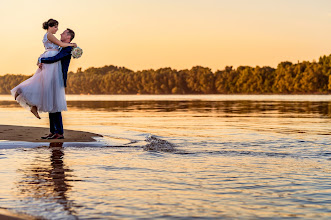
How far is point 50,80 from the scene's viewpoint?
13.0 meters

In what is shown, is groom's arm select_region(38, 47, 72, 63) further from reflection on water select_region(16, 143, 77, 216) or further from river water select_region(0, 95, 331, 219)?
reflection on water select_region(16, 143, 77, 216)

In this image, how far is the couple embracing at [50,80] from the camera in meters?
12.9

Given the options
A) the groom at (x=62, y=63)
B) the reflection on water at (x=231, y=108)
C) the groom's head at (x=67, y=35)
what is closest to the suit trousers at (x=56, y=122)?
the groom at (x=62, y=63)

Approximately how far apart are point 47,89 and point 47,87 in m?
0.05

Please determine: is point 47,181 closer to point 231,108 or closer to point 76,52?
point 76,52

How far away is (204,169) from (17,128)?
8436mm

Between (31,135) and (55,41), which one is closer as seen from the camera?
(55,41)

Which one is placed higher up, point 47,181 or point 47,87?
point 47,87

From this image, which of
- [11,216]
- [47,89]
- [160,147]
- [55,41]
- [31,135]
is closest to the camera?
[11,216]

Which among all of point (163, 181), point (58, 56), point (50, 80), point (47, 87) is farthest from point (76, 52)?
point (163, 181)

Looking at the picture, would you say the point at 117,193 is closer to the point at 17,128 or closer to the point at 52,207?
the point at 52,207

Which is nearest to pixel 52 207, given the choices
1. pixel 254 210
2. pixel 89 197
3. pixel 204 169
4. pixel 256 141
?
pixel 89 197

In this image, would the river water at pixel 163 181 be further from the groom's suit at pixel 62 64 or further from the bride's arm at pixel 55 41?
the bride's arm at pixel 55 41

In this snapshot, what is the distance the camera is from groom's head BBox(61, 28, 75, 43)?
13100 millimetres
